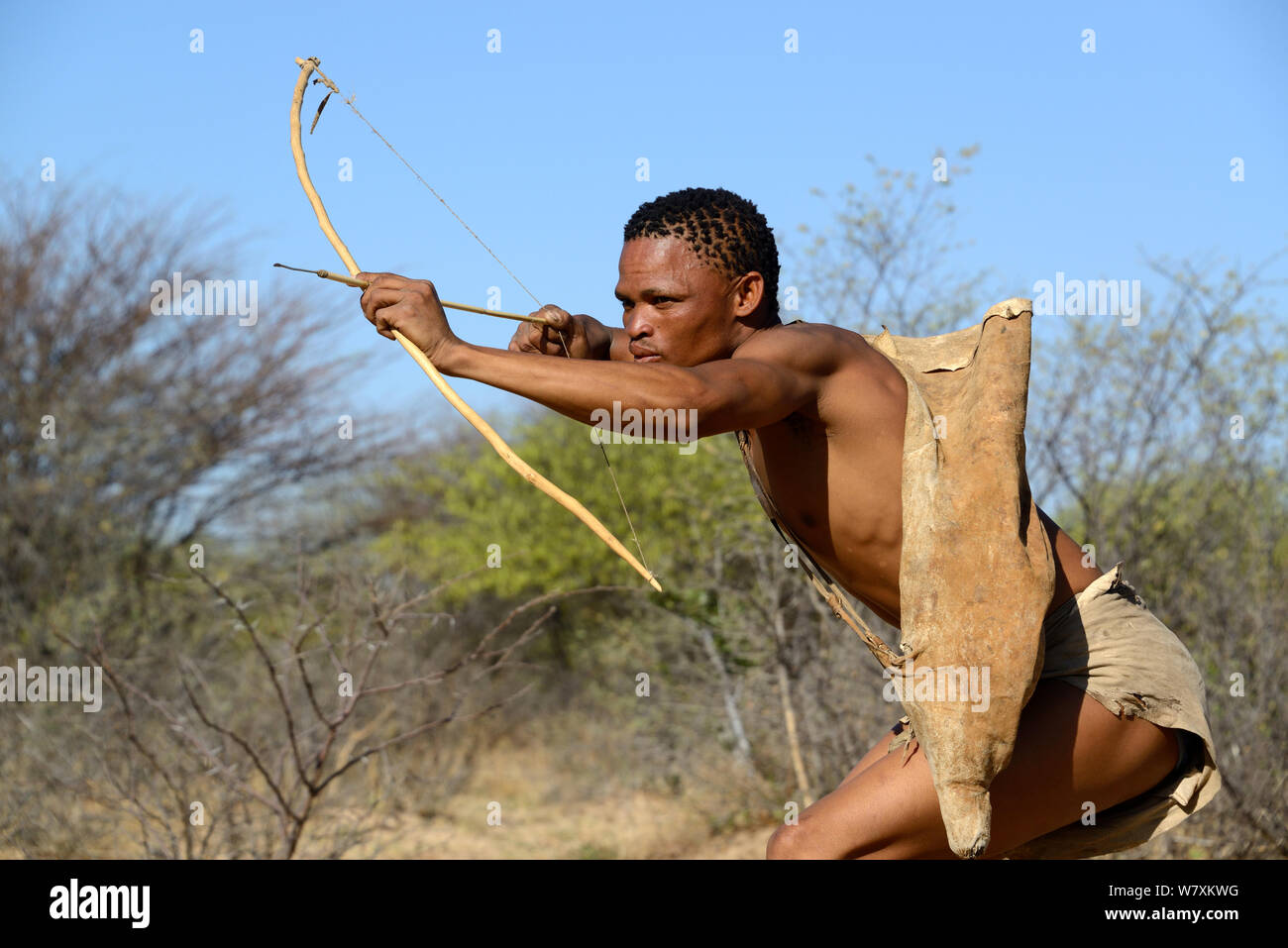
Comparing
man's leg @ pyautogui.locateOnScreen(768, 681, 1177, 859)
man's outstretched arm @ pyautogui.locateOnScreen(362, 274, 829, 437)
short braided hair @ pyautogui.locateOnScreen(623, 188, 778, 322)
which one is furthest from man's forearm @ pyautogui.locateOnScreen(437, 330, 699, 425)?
man's leg @ pyautogui.locateOnScreen(768, 681, 1177, 859)

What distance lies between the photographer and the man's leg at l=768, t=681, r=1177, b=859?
8.03 feet

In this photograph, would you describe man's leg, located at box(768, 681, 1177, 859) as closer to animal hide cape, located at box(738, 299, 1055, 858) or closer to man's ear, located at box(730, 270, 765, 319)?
animal hide cape, located at box(738, 299, 1055, 858)

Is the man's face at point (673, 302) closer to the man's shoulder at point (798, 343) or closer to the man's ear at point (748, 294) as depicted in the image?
the man's ear at point (748, 294)

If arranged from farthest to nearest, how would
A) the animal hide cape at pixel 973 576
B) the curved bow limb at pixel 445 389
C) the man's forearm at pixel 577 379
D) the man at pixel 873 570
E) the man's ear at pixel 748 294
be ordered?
1. the man's ear at pixel 748 294
2. the man at pixel 873 570
3. the animal hide cape at pixel 973 576
4. the curved bow limb at pixel 445 389
5. the man's forearm at pixel 577 379

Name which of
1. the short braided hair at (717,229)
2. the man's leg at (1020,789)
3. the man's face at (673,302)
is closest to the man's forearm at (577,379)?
the man's face at (673,302)

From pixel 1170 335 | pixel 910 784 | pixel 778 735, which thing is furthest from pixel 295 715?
pixel 910 784

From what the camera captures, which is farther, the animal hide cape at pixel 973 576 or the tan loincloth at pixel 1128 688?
the tan loincloth at pixel 1128 688

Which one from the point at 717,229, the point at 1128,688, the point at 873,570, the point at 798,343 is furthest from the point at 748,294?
the point at 1128,688

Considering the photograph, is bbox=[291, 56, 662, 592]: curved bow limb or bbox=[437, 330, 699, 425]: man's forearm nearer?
bbox=[437, 330, 699, 425]: man's forearm

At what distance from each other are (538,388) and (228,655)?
8.46 meters

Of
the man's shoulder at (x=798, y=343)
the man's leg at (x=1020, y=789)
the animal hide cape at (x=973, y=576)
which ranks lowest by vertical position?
the man's leg at (x=1020, y=789)

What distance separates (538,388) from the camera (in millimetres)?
2016

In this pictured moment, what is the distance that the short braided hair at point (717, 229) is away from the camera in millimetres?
2521

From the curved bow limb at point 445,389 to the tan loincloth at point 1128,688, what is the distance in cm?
84
